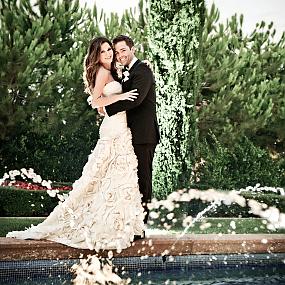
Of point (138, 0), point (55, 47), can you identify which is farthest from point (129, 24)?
point (55, 47)

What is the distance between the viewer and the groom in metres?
3.70

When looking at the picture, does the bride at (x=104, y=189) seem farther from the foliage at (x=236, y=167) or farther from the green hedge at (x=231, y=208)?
the foliage at (x=236, y=167)

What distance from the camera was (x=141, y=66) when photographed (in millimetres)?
3732

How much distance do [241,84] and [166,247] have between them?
10562 millimetres

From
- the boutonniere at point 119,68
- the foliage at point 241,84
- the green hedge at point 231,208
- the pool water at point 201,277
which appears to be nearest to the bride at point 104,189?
the boutonniere at point 119,68

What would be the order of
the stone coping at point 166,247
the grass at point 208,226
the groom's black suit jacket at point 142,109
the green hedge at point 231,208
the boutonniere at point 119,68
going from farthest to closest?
the green hedge at point 231,208
the grass at point 208,226
the boutonniere at point 119,68
the groom's black suit jacket at point 142,109
the stone coping at point 166,247

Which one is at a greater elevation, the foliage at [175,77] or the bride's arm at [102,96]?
the foliage at [175,77]

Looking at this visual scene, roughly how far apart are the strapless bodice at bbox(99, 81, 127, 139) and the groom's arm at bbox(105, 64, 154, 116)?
7 cm

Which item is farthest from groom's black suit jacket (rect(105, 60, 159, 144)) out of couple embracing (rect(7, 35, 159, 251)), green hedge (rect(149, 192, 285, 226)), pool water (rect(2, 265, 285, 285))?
green hedge (rect(149, 192, 285, 226))

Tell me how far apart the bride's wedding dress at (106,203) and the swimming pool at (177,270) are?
0.61 feet

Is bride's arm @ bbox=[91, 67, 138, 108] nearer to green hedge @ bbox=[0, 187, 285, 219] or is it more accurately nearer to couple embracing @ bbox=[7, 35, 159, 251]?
couple embracing @ bbox=[7, 35, 159, 251]

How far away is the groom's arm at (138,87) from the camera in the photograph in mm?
3623

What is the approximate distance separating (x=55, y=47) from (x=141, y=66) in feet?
28.5

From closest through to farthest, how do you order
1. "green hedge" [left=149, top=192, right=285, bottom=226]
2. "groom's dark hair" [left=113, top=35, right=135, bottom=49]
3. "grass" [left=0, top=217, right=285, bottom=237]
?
1. "groom's dark hair" [left=113, top=35, right=135, bottom=49]
2. "grass" [left=0, top=217, right=285, bottom=237]
3. "green hedge" [left=149, top=192, right=285, bottom=226]
